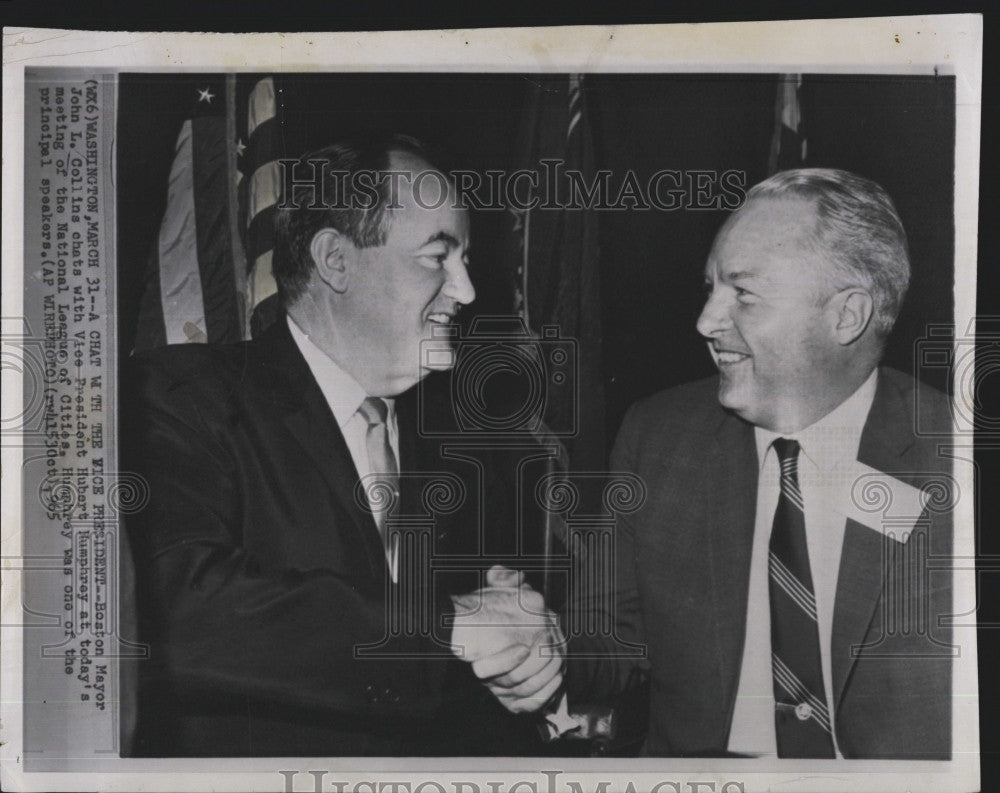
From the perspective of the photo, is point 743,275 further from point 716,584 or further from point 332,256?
point 332,256

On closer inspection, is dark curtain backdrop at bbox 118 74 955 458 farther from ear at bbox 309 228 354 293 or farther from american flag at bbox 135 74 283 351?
ear at bbox 309 228 354 293

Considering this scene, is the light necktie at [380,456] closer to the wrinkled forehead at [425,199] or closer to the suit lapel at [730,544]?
the wrinkled forehead at [425,199]

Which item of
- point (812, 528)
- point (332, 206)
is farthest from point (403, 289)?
point (812, 528)

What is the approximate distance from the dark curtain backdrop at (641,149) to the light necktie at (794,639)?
1.08ft

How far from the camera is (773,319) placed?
1578 millimetres

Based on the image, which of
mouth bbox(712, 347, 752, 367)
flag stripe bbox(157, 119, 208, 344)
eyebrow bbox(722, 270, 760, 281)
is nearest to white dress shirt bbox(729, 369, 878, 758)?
mouth bbox(712, 347, 752, 367)

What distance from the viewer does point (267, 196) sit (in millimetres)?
1596

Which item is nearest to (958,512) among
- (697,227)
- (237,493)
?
(697,227)

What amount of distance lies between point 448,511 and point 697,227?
28.2 inches

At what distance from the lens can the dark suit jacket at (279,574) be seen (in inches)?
61.8

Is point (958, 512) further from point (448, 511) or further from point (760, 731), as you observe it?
point (448, 511)

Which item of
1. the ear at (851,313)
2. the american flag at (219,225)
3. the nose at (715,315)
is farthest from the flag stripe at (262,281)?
the ear at (851,313)

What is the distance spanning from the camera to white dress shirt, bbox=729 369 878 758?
1602 mm

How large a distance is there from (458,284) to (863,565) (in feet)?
3.06
